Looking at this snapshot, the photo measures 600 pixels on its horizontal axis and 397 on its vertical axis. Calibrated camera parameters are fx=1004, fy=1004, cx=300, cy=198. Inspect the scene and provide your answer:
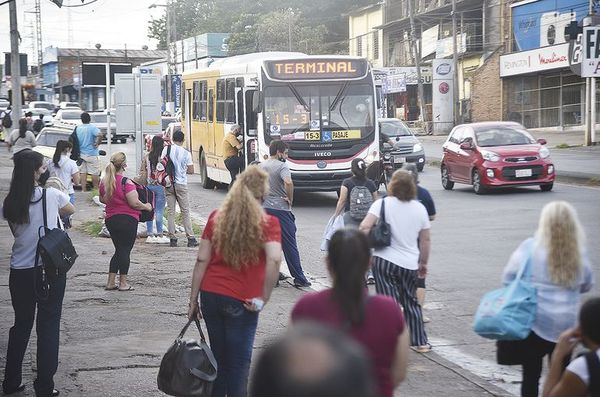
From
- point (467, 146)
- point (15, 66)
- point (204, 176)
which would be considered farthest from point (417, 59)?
point (467, 146)

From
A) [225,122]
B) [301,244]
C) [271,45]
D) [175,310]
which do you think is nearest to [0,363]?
[175,310]

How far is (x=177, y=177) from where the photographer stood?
15.6 metres

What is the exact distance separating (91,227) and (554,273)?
12.9m

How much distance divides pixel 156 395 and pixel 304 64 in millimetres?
14526

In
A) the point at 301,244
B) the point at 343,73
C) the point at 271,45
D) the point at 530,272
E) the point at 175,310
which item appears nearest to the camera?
the point at 530,272

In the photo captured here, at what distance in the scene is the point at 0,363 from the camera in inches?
326

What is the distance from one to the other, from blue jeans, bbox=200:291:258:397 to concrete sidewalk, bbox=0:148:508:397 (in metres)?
1.35

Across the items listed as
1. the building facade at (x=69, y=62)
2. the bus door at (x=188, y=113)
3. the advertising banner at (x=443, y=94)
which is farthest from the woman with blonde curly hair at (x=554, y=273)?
the building facade at (x=69, y=62)

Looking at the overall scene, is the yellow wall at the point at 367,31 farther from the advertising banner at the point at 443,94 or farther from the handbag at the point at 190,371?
the handbag at the point at 190,371

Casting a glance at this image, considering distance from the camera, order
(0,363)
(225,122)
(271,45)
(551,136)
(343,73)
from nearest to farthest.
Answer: (0,363) → (343,73) → (225,122) → (551,136) → (271,45)

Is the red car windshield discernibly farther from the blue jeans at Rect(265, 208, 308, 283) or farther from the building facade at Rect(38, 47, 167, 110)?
the building facade at Rect(38, 47, 167, 110)

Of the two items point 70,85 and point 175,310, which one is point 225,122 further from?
point 70,85

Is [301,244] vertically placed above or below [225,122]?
below

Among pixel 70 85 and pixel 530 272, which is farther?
pixel 70 85
